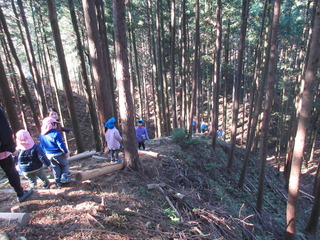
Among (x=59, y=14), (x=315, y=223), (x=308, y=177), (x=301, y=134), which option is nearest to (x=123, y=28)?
(x=301, y=134)

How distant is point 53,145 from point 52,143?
54 millimetres

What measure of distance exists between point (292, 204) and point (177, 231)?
Result: 185 inches

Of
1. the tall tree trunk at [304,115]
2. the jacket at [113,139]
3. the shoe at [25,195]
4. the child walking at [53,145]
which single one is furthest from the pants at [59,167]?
the tall tree trunk at [304,115]

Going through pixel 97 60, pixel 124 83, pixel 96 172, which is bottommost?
pixel 96 172

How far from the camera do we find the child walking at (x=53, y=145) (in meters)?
4.86

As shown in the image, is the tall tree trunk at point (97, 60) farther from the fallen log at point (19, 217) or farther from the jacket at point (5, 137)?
the fallen log at point (19, 217)

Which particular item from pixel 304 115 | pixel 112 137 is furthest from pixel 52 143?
pixel 304 115

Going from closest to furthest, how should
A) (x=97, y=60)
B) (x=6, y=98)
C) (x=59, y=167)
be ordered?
(x=59, y=167)
(x=6, y=98)
(x=97, y=60)

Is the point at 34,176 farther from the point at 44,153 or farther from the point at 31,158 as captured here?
the point at 44,153

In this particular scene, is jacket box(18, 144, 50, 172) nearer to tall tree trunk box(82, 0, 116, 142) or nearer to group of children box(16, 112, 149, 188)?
group of children box(16, 112, 149, 188)

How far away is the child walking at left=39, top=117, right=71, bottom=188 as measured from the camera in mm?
4859

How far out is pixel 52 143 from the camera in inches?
192

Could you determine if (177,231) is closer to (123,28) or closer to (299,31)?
(123,28)

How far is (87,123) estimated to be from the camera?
2722 centimetres
